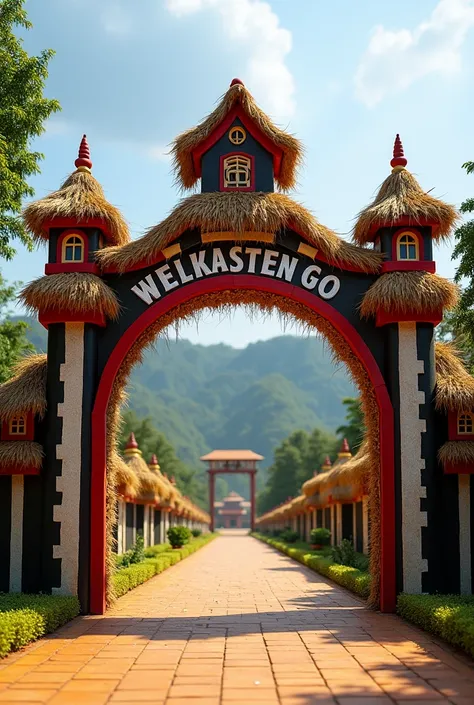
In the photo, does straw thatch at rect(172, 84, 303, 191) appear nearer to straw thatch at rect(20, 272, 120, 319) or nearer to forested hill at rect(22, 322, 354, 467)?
straw thatch at rect(20, 272, 120, 319)

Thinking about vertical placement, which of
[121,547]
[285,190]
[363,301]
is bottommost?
[121,547]

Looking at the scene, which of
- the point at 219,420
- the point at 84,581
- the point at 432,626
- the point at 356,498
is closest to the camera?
the point at 432,626

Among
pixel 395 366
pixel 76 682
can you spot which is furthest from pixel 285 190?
pixel 76 682

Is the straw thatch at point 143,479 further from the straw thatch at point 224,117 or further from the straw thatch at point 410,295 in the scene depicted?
the straw thatch at point 410,295

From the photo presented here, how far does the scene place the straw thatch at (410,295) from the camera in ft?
34.8

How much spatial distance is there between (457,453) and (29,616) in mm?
5822

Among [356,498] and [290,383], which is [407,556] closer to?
[356,498]

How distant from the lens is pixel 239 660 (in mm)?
6996

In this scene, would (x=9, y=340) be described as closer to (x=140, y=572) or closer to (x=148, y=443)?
(x=140, y=572)

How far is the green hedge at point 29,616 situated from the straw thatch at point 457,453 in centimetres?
526

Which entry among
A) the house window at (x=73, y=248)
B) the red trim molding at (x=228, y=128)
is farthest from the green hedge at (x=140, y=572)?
the red trim molding at (x=228, y=128)

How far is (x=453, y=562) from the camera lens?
10453 millimetres

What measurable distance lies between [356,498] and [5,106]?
1175 cm

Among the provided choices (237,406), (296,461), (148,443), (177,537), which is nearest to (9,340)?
(177,537)
